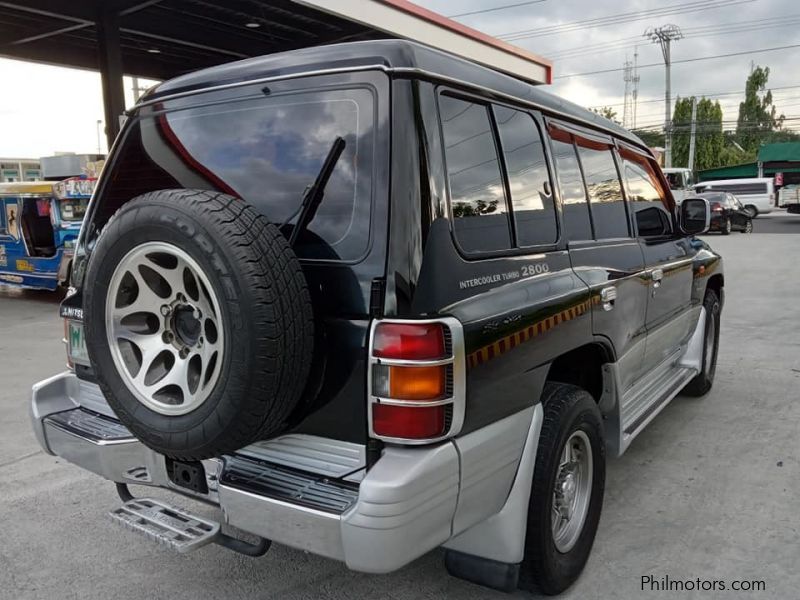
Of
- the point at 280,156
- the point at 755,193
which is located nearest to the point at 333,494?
the point at 280,156

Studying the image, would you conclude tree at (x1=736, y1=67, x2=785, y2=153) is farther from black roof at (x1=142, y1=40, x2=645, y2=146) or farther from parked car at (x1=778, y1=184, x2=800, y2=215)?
black roof at (x1=142, y1=40, x2=645, y2=146)

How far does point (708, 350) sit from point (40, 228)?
1062 cm

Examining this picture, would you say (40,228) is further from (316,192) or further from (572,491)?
(572,491)

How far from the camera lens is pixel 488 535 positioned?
239cm

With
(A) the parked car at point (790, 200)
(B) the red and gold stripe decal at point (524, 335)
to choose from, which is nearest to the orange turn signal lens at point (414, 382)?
(B) the red and gold stripe decal at point (524, 335)

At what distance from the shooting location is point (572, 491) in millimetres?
2963

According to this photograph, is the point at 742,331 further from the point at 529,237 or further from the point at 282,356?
the point at 282,356

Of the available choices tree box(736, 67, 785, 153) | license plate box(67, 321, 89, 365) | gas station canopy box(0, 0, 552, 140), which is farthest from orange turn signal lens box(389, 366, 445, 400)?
tree box(736, 67, 785, 153)

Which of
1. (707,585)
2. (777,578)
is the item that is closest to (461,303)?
(707,585)

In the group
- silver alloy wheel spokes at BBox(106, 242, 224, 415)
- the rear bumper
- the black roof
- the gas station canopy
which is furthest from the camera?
the gas station canopy

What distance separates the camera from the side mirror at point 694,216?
456 cm

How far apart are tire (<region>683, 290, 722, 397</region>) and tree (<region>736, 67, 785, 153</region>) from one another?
79.0 m

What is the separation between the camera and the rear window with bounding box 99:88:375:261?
2270mm

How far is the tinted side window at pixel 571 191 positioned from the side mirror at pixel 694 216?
166 cm
